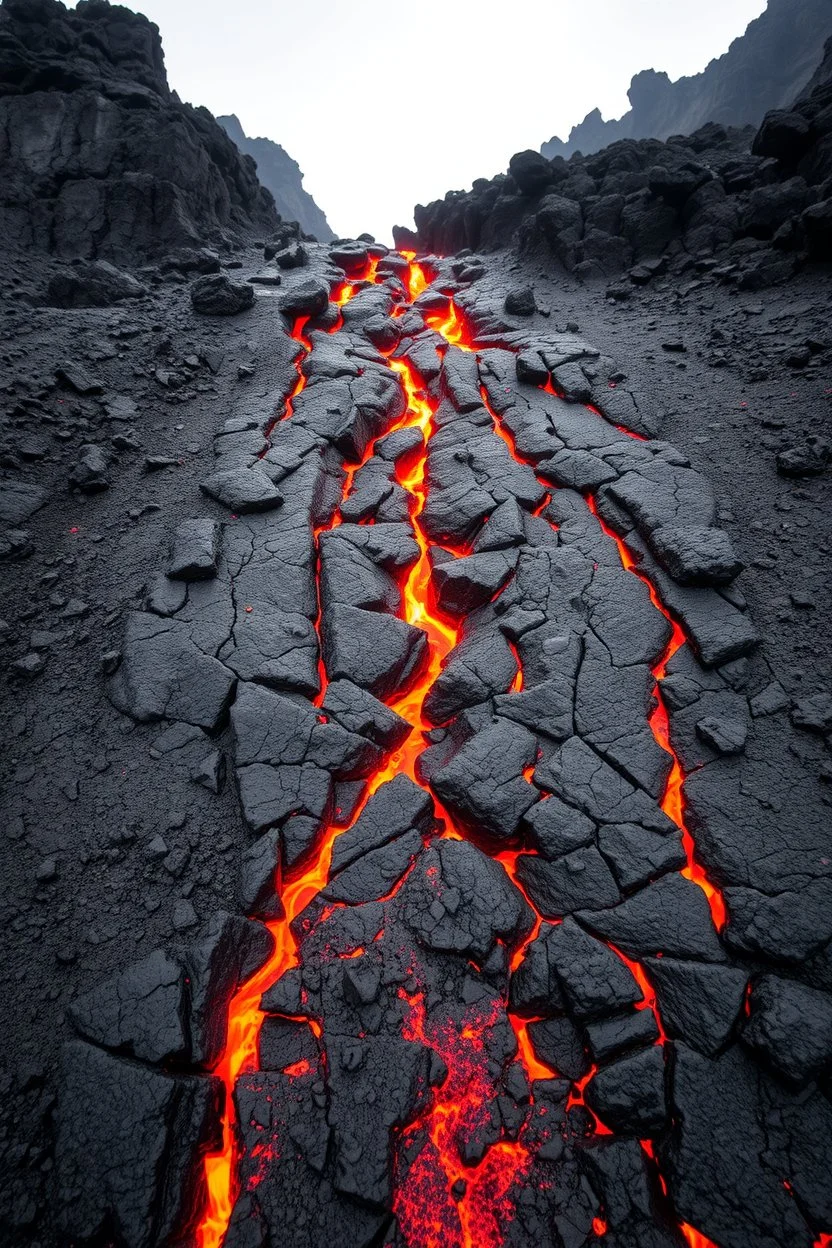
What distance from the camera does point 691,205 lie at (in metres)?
8.27

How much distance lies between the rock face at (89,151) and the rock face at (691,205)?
627 cm

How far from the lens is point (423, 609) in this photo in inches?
169

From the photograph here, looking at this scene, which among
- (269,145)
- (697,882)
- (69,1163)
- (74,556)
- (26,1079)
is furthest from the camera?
(269,145)

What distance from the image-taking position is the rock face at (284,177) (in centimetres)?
4884

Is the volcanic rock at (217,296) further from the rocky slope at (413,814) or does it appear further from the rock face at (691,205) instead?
the rock face at (691,205)

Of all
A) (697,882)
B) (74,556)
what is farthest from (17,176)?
(697,882)

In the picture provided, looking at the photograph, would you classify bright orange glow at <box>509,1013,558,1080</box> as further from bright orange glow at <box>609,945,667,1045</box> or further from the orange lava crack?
bright orange glow at <box>609,945,667,1045</box>

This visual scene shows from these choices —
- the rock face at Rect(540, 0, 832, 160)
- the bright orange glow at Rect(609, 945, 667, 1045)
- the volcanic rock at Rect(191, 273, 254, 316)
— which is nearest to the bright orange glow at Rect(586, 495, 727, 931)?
the bright orange glow at Rect(609, 945, 667, 1045)

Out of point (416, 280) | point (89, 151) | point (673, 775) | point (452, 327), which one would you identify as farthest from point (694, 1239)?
point (89, 151)

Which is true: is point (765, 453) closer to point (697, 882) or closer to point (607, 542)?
point (607, 542)

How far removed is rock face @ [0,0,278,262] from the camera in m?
Result: 8.59

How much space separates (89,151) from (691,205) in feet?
37.1

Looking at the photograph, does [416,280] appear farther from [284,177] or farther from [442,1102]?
[284,177]

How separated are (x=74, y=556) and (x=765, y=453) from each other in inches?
249
